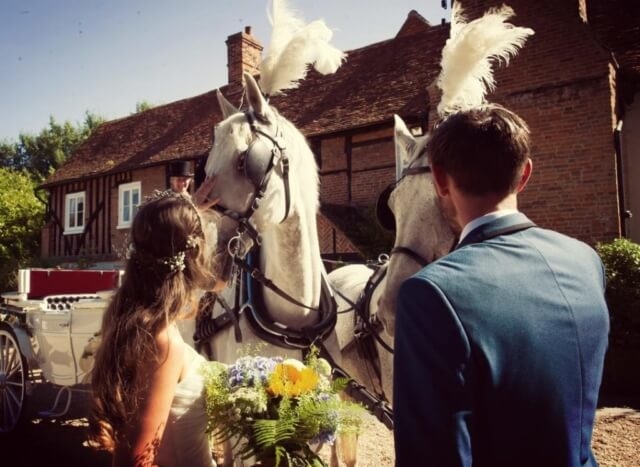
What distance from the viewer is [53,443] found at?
15.8 feet

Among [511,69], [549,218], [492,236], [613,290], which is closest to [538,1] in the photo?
[511,69]

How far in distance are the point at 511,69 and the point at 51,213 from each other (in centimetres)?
1837

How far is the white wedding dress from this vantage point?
180cm

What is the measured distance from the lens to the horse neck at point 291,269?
9.15 feet

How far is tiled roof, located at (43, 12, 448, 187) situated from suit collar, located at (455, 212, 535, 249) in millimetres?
9827

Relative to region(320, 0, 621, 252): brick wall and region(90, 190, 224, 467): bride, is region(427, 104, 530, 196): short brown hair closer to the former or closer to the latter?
region(90, 190, 224, 467): bride

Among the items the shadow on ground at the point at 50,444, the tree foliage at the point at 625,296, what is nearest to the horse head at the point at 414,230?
the shadow on ground at the point at 50,444

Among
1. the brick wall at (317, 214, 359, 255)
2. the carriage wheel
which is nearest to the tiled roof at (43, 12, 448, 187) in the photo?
the brick wall at (317, 214, 359, 255)

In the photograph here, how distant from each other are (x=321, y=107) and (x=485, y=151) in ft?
40.9

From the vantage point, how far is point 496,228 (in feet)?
3.56

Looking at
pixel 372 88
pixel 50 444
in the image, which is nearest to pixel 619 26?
pixel 372 88

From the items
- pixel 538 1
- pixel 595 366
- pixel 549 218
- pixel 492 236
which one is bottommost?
pixel 595 366

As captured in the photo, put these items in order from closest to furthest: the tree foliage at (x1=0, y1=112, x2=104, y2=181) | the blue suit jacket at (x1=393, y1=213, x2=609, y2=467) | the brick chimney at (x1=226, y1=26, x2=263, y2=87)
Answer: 1. the blue suit jacket at (x1=393, y1=213, x2=609, y2=467)
2. the brick chimney at (x1=226, y1=26, x2=263, y2=87)
3. the tree foliage at (x1=0, y1=112, x2=104, y2=181)

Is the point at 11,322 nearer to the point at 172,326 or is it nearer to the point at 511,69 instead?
the point at 172,326
